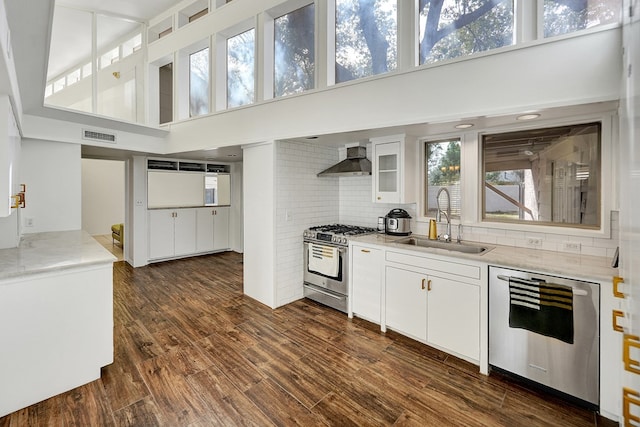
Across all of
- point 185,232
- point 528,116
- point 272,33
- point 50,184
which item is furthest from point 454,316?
point 185,232

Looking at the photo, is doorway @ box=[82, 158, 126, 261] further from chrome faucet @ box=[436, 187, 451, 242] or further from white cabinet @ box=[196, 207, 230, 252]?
chrome faucet @ box=[436, 187, 451, 242]

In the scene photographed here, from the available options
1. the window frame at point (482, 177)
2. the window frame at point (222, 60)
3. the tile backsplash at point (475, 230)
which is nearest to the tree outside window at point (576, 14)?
the window frame at point (482, 177)

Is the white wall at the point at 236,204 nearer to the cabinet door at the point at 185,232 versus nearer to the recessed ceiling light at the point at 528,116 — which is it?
the cabinet door at the point at 185,232

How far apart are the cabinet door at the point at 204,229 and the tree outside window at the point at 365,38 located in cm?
481

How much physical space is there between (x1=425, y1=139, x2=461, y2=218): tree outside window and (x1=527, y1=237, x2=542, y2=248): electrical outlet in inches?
28.1

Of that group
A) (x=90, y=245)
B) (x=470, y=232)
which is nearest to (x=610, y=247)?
(x=470, y=232)

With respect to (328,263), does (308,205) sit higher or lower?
higher

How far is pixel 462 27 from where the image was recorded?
2617 mm

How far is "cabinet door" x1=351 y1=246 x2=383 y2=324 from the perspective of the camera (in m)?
3.20

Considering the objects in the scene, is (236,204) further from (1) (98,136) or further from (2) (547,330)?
(2) (547,330)

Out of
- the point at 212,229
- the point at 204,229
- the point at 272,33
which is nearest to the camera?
the point at 272,33

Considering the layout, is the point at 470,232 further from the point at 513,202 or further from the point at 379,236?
the point at 379,236

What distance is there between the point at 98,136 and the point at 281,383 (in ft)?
15.1

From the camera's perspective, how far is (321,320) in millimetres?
3471
